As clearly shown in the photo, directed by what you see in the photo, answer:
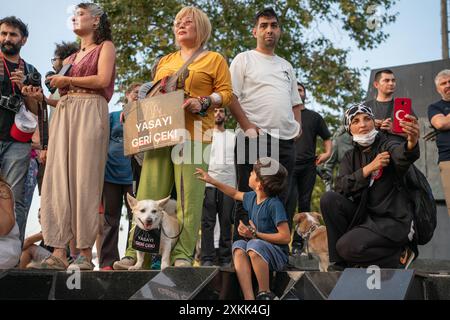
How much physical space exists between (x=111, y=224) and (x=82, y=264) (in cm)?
138

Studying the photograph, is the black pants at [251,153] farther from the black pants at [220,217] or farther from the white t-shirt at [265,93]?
the black pants at [220,217]

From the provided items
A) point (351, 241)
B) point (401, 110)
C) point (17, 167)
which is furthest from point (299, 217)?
point (17, 167)

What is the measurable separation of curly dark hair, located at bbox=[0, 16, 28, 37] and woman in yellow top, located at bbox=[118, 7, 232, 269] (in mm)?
1486

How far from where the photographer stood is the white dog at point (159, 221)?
5449 millimetres

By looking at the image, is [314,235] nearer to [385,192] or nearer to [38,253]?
[385,192]

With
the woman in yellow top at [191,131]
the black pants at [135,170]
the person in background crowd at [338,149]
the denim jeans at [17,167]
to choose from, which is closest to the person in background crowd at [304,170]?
the person in background crowd at [338,149]

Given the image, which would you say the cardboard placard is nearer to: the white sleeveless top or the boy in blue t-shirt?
the boy in blue t-shirt

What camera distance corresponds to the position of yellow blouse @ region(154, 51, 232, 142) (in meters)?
5.60

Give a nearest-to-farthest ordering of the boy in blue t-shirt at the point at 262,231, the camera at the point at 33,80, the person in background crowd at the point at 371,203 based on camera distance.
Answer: the boy in blue t-shirt at the point at 262,231 → the person in background crowd at the point at 371,203 → the camera at the point at 33,80

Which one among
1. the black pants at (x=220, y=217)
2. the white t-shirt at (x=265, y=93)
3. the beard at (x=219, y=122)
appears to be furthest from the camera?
the beard at (x=219, y=122)

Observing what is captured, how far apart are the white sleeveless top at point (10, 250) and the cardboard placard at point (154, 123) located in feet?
3.38

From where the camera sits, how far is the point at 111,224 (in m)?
6.79
